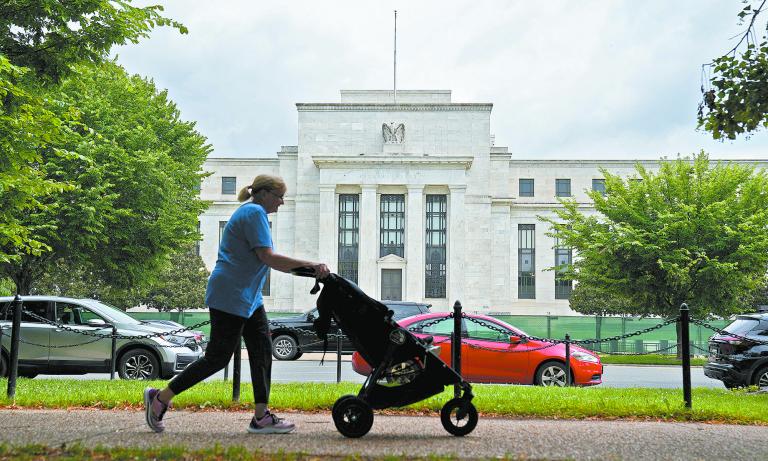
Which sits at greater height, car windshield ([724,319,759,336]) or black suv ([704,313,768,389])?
car windshield ([724,319,759,336])

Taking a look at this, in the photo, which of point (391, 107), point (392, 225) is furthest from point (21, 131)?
point (391, 107)

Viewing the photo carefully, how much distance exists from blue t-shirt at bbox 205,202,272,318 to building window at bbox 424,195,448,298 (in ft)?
173

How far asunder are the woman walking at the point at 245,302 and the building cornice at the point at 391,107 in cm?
5381

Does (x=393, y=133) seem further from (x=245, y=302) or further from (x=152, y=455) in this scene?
(x=152, y=455)

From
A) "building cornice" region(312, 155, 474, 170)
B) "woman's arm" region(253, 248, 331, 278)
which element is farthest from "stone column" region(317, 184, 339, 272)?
"woman's arm" region(253, 248, 331, 278)

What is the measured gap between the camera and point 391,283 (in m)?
58.3

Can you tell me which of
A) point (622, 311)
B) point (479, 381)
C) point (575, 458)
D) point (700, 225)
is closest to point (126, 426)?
point (575, 458)

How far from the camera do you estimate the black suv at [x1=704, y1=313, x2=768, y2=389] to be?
43.9 ft

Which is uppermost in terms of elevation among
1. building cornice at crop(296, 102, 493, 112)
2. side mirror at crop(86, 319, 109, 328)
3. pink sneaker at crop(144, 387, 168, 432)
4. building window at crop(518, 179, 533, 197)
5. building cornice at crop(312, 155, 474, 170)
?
building cornice at crop(296, 102, 493, 112)

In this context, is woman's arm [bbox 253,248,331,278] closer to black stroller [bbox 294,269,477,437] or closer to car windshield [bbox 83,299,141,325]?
black stroller [bbox 294,269,477,437]

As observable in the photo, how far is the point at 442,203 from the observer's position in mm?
59406

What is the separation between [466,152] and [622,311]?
1756 cm

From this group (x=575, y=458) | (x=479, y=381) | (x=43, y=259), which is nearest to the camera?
(x=575, y=458)

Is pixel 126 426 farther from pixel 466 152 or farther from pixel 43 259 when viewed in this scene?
pixel 466 152
